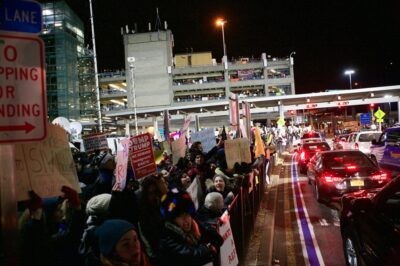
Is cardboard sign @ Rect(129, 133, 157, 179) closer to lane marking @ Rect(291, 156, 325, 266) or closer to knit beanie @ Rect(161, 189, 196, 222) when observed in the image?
knit beanie @ Rect(161, 189, 196, 222)

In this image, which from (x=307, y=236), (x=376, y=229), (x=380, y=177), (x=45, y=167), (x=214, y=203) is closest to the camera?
(x=45, y=167)

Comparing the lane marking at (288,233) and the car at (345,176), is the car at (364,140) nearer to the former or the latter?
the lane marking at (288,233)

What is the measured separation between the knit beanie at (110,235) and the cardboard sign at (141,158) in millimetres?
3559

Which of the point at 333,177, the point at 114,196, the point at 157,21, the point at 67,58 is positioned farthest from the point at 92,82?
the point at 114,196

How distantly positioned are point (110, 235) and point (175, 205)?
2.74ft

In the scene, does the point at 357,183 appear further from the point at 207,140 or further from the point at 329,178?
the point at 207,140

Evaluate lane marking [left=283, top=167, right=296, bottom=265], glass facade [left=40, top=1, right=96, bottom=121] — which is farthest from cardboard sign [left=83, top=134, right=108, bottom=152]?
glass facade [left=40, top=1, right=96, bottom=121]

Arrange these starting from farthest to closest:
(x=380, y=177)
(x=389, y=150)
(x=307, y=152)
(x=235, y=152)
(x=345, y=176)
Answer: (x=307, y=152) → (x=389, y=150) → (x=345, y=176) → (x=380, y=177) → (x=235, y=152)

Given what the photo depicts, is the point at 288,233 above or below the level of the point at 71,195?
below

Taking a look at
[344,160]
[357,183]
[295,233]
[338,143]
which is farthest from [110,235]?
[338,143]

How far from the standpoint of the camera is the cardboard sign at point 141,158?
267 inches

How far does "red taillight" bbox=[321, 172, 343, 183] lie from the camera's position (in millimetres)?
10625

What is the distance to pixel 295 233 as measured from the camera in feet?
28.8

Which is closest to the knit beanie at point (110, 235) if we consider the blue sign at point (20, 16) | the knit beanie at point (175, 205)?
the knit beanie at point (175, 205)
